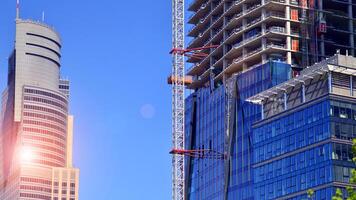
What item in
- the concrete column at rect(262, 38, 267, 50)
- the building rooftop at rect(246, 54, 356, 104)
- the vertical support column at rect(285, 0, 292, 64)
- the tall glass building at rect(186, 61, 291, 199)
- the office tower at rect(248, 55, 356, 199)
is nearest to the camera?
the office tower at rect(248, 55, 356, 199)

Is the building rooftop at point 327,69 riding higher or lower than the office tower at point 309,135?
higher

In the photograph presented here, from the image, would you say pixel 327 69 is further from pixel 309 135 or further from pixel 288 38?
pixel 288 38

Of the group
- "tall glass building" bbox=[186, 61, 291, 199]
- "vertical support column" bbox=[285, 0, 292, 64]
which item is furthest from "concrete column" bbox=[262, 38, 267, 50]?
"tall glass building" bbox=[186, 61, 291, 199]

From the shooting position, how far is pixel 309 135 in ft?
510

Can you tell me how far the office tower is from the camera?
152m

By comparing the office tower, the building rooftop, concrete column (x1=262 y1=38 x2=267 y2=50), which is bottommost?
the office tower

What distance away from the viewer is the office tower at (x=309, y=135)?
498ft

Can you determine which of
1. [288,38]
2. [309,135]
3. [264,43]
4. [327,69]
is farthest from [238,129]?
[327,69]

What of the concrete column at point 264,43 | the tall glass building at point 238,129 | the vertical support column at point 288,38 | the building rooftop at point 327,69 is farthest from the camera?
the concrete column at point 264,43

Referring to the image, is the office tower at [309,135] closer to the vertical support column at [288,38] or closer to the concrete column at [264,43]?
the vertical support column at [288,38]

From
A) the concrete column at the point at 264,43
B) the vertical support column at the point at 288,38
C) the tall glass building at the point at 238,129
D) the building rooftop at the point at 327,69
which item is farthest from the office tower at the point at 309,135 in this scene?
the concrete column at the point at 264,43

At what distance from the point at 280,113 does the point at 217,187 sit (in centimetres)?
3665

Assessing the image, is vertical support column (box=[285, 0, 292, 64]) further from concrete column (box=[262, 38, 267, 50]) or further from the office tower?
the office tower

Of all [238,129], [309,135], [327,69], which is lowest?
[309,135]
